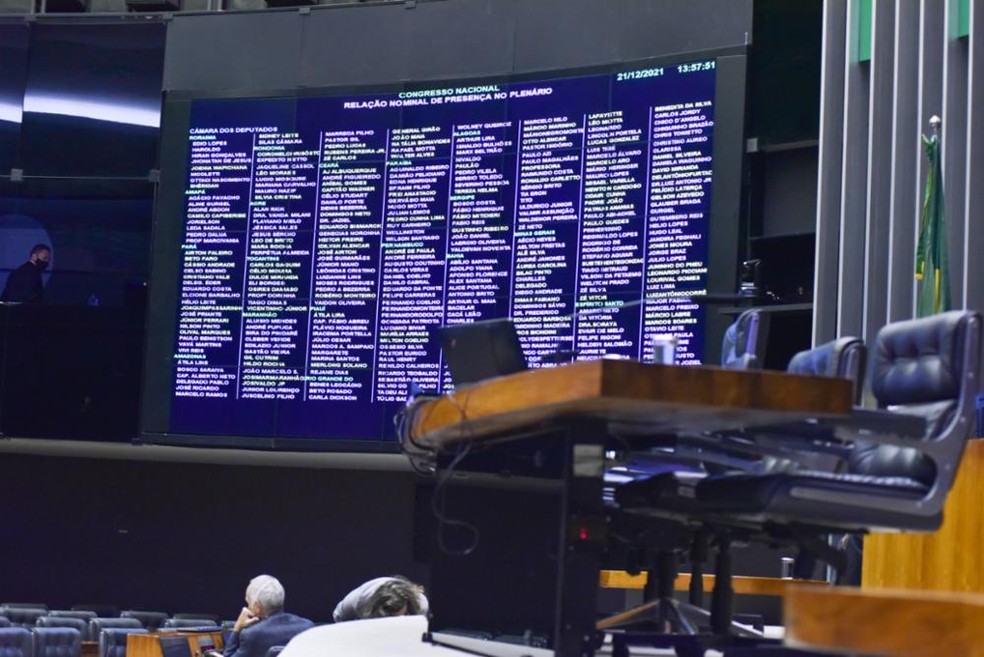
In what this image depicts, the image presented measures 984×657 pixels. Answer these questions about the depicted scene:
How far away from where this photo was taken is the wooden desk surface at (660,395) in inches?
82.6

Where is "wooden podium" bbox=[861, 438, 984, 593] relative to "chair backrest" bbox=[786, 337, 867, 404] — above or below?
below

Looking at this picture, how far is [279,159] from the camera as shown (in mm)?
9312

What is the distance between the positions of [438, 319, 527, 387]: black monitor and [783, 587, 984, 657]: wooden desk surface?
1784mm

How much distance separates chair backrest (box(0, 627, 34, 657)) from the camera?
7270mm

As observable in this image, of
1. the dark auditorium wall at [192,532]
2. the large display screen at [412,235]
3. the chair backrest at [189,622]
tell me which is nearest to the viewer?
the large display screen at [412,235]

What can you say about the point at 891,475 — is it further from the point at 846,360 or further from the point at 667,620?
the point at 667,620

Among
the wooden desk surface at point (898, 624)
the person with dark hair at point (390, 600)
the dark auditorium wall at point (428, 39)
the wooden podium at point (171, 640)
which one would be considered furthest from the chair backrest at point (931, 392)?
the dark auditorium wall at point (428, 39)

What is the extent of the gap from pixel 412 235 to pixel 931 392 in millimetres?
6336

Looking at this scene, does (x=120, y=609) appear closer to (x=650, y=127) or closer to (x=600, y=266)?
(x=600, y=266)

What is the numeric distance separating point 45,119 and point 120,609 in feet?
13.2

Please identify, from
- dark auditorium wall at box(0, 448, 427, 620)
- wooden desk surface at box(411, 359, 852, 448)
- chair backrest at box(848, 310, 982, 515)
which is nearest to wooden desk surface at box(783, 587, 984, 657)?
wooden desk surface at box(411, 359, 852, 448)

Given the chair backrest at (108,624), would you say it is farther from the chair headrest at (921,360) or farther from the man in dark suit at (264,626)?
the chair headrest at (921,360)

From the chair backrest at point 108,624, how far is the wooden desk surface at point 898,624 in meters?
8.74

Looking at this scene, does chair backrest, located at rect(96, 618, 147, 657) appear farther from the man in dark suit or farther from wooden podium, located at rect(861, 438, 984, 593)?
wooden podium, located at rect(861, 438, 984, 593)
